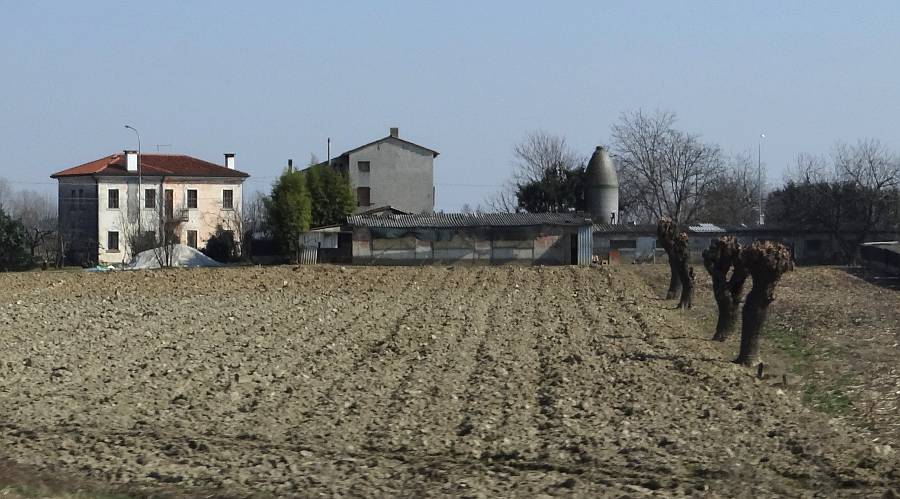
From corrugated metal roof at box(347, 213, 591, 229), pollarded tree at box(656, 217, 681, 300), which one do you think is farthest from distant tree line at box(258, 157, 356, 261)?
pollarded tree at box(656, 217, 681, 300)

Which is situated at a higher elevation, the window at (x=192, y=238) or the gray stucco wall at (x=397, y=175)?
the gray stucco wall at (x=397, y=175)

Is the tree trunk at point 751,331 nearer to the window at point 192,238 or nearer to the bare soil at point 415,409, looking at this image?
the bare soil at point 415,409

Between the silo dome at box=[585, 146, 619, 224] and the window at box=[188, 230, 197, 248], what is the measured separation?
2708cm

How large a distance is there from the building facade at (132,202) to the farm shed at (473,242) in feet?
51.7

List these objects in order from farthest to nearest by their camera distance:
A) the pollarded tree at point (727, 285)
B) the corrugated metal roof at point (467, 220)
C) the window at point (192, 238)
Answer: the window at point (192, 238) < the corrugated metal roof at point (467, 220) < the pollarded tree at point (727, 285)

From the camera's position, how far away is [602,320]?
29.5m

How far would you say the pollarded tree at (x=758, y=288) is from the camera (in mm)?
21188

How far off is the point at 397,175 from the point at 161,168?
632 inches

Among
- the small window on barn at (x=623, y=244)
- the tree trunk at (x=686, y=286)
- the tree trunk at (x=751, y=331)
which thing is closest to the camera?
the tree trunk at (x=751, y=331)

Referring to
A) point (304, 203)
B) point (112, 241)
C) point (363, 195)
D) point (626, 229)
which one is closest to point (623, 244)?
point (626, 229)

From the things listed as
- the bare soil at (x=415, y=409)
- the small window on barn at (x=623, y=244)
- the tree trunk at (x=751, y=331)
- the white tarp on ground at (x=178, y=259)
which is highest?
the small window on barn at (x=623, y=244)

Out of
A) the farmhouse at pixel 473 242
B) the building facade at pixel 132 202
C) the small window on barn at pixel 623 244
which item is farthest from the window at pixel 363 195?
the small window on barn at pixel 623 244

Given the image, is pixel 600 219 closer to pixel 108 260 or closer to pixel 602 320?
pixel 108 260

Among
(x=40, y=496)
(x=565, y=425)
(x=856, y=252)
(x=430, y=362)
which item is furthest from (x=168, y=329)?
(x=856, y=252)
